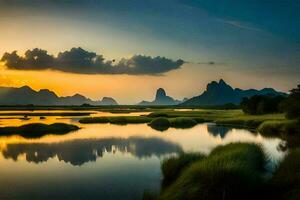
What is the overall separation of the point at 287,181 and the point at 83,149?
28.5 metres

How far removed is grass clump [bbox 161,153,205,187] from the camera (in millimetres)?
24734

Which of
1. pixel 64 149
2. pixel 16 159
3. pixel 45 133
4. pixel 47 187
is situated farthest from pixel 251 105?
pixel 47 187

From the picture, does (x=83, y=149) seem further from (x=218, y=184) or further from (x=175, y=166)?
(x=218, y=184)

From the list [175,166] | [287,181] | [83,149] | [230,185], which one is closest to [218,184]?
[230,185]

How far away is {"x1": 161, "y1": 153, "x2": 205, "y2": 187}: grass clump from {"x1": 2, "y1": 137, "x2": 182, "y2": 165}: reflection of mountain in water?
1090cm

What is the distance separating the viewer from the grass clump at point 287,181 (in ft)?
56.0

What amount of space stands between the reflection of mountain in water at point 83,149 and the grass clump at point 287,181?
18.6 meters

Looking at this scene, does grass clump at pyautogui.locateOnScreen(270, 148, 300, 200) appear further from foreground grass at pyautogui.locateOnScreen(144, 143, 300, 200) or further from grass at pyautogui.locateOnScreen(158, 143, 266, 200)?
grass at pyautogui.locateOnScreen(158, 143, 266, 200)

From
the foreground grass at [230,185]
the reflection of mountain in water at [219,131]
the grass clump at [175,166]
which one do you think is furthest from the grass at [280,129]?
the foreground grass at [230,185]

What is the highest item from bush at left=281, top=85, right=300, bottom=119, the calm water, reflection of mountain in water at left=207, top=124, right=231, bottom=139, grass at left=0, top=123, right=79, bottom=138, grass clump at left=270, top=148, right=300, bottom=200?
bush at left=281, top=85, right=300, bottom=119

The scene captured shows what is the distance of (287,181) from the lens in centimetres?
1858

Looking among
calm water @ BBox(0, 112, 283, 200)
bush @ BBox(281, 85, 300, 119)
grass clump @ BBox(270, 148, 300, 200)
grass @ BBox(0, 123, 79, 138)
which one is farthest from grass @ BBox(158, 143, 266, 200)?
bush @ BBox(281, 85, 300, 119)

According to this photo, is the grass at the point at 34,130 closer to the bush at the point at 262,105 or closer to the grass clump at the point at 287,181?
the grass clump at the point at 287,181

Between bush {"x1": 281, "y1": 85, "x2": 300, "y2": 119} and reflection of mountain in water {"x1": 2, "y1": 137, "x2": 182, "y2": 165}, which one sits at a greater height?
bush {"x1": 281, "y1": 85, "x2": 300, "y2": 119}
